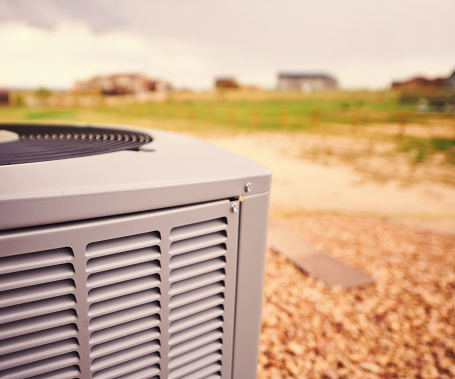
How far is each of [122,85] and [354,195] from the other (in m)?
60.0

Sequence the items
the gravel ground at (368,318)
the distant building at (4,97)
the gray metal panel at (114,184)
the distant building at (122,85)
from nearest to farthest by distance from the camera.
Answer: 1. the gray metal panel at (114,184)
2. the gravel ground at (368,318)
3. the distant building at (4,97)
4. the distant building at (122,85)

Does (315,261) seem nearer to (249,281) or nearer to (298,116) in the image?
(249,281)

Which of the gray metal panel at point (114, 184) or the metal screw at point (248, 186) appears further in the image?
the metal screw at point (248, 186)

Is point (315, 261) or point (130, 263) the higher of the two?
point (130, 263)

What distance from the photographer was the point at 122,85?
58344 millimetres

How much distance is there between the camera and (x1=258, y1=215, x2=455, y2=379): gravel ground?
1811 millimetres

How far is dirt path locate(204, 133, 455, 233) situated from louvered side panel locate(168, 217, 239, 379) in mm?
3371

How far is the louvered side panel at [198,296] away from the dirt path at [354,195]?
337cm

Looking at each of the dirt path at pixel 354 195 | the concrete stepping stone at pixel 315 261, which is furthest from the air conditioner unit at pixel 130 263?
the dirt path at pixel 354 195

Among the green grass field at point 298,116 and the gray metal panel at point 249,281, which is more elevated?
the gray metal panel at point 249,281

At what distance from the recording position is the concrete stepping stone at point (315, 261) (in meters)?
2.61

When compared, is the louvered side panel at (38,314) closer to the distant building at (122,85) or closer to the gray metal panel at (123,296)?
the gray metal panel at (123,296)

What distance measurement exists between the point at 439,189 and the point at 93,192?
21.3ft

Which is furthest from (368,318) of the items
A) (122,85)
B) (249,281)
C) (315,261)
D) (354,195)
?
(122,85)
